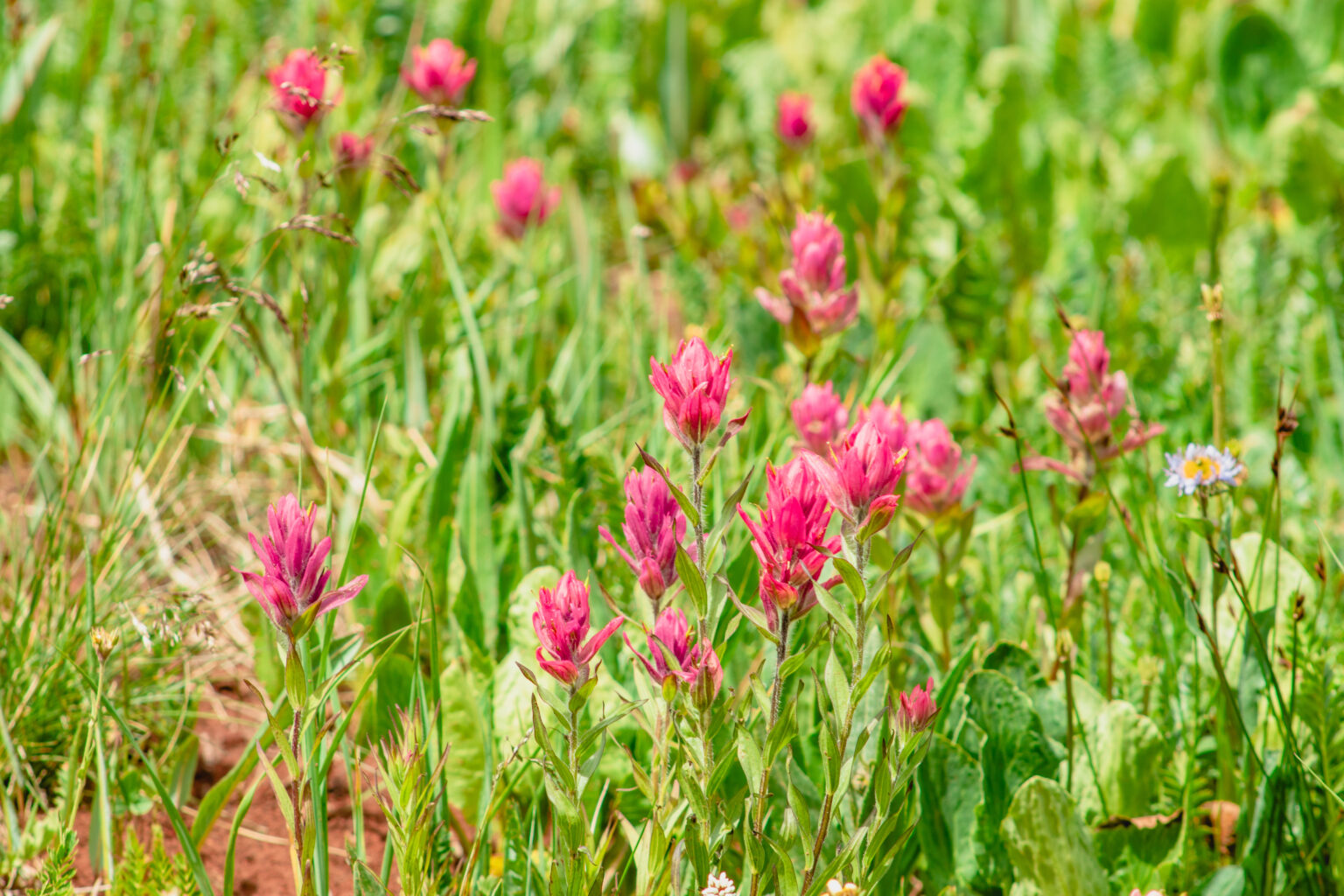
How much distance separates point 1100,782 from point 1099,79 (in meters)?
2.68

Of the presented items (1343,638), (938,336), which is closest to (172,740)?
(1343,638)

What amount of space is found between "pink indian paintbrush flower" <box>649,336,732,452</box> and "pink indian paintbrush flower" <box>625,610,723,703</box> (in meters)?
0.15

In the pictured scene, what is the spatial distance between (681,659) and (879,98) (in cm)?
157

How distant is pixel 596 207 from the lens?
3373mm

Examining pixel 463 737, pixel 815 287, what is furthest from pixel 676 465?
pixel 463 737

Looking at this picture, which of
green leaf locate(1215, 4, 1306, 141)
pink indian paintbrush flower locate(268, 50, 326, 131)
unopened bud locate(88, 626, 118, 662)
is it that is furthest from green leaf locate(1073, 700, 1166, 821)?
green leaf locate(1215, 4, 1306, 141)

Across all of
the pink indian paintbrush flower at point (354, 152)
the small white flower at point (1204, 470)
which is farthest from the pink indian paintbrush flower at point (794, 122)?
the small white flower at point (1204, 470)

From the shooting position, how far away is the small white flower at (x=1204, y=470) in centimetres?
123

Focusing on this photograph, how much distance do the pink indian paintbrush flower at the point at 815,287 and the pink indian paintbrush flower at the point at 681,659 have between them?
2.44 ft

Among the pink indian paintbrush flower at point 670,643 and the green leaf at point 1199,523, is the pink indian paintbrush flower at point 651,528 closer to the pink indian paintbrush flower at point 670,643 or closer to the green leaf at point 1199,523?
the pink indian paintbrush flower at point 670,643

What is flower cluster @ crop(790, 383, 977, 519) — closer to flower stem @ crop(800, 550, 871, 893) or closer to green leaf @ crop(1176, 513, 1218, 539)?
green leaf @ crop(1176, 513, 1218, 539)

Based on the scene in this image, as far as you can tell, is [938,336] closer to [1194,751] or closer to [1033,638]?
[1033,638]

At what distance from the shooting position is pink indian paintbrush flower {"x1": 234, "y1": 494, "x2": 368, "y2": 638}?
94 cm

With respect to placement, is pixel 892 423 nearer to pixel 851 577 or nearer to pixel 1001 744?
pixel 1001 744
